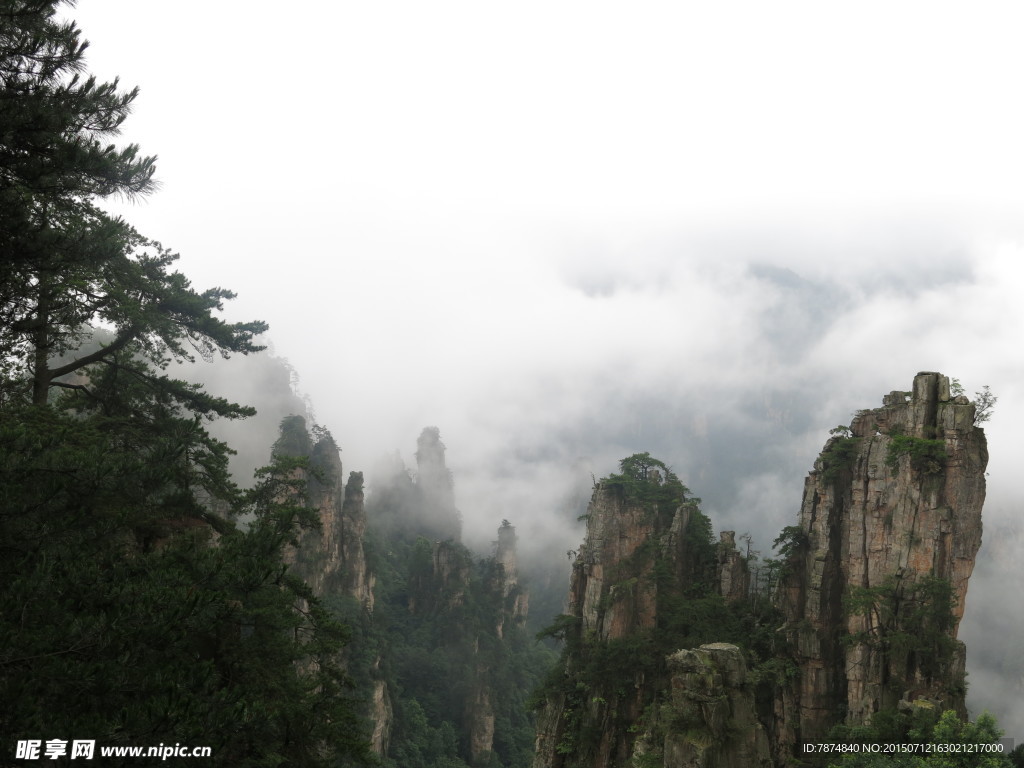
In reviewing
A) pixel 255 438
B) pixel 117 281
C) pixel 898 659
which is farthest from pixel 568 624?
pixel 255 438

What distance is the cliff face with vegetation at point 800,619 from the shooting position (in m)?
20.8

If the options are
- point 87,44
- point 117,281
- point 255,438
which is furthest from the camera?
point 255,438

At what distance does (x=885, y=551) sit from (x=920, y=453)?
4.23m

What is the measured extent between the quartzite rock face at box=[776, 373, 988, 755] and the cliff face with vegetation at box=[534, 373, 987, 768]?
6cm

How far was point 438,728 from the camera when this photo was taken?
5516cm

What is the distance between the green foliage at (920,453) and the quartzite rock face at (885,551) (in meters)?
0.04

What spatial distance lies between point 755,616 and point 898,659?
718cm

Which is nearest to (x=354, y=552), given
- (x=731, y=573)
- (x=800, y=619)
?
(x=731, y=573)

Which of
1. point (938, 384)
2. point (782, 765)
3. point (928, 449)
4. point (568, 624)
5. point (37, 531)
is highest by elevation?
point (938, 384)

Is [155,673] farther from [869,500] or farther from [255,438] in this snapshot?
[255,438]

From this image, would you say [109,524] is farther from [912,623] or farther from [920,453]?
[920,453]

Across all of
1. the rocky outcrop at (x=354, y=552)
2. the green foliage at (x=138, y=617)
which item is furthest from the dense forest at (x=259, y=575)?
the rocky outcrop at (x=354, y=552)

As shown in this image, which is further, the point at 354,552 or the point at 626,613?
the point at 354,552

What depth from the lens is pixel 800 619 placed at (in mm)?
26344
